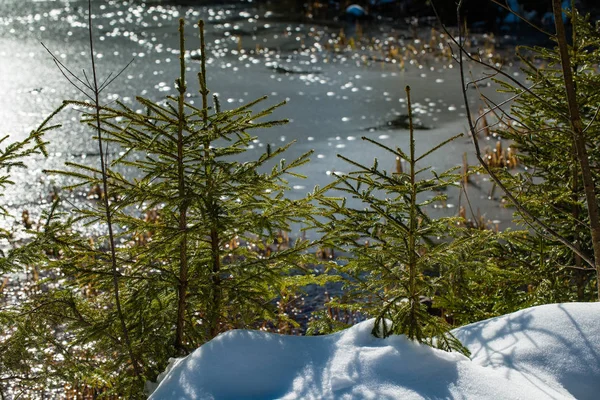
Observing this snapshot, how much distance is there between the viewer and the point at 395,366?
3000mm

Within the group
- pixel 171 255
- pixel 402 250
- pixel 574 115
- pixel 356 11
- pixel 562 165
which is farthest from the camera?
pixel 356 11

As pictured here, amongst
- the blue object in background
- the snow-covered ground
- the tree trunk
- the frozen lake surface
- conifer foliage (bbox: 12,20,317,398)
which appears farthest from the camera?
the blue object in background

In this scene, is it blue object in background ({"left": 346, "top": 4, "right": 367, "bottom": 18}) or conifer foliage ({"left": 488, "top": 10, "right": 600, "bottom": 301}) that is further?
blue object in background ({"left": 346, "top": 4, "right": 367, "bottom": 18})

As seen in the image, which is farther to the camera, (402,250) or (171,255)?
(171,255)

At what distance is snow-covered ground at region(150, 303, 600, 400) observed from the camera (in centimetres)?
282

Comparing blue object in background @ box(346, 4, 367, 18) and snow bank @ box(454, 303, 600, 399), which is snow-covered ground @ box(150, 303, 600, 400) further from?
blue object in background @ box(346, 4, 367, 18)

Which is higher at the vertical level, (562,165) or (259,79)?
(259,79)

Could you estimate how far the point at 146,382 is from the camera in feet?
12.4

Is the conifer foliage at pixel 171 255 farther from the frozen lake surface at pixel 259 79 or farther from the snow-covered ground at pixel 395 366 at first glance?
the frozen lake surface at pixel 259 79

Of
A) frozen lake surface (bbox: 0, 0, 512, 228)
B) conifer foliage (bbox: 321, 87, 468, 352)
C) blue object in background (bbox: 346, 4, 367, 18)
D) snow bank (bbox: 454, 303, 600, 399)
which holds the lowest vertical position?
snow bank (bbox: 454, 303, 600, 399)

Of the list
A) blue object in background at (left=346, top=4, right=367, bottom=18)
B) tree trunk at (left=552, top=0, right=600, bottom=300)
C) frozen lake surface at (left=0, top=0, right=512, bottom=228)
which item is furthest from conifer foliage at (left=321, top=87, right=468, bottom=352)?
blue object in background at (left=346, top=4, right=367, bottom=18)

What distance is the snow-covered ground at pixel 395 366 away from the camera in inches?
111

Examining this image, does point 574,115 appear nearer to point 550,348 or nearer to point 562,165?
point 550,348

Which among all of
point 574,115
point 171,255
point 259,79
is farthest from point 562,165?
point 259,79
